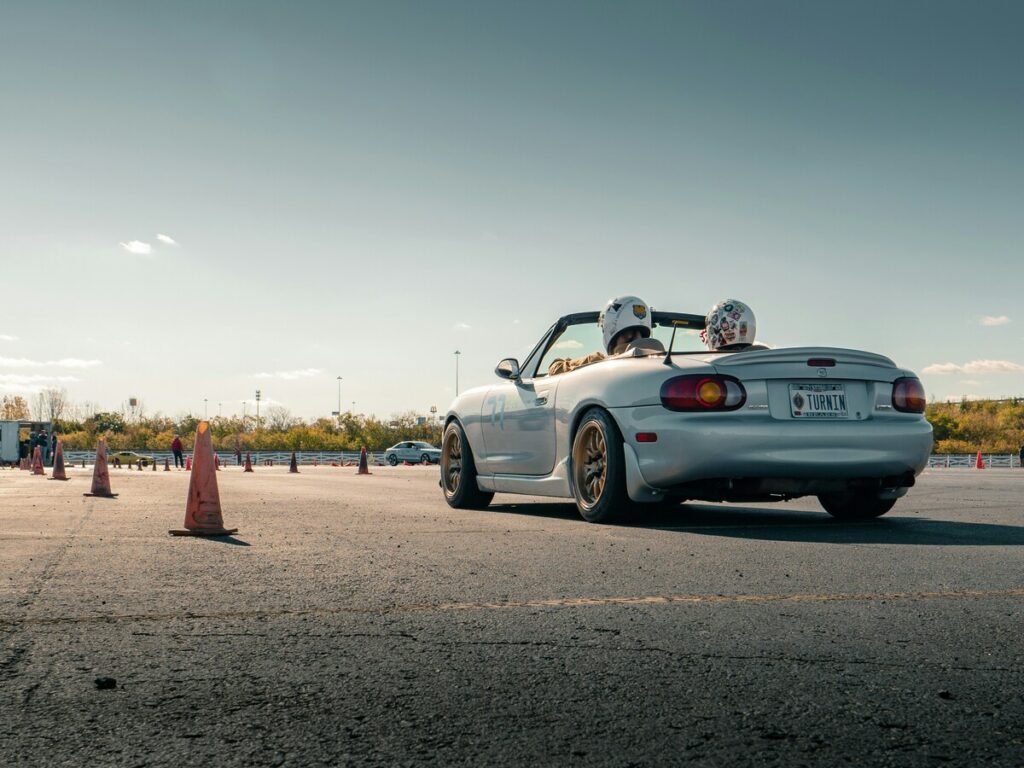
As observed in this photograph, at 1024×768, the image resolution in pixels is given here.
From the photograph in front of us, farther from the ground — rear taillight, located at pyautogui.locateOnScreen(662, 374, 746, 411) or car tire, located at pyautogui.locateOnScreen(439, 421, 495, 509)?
rear taillight, located at pyautogui.locateOnScreen(662, 374, 746, 411)

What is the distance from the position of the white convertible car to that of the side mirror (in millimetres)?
987

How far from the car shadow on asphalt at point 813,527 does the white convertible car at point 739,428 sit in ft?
0.79

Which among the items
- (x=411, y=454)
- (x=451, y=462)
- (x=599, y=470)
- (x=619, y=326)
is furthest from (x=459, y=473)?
(x=411, y=454)

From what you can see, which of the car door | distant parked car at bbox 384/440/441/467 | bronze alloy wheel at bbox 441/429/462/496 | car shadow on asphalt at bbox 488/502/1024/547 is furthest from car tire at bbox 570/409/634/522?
distant parked car at bbox 384/440/441/467

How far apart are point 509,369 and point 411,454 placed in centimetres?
5500

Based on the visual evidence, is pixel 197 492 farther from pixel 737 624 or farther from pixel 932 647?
pixel 932 647

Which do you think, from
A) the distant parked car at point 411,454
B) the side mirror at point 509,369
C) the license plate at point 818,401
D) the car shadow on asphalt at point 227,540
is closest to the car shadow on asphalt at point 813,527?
the license plate at point 818,401

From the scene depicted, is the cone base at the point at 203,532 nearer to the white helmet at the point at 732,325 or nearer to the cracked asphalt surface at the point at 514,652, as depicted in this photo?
the cracked asphalt surface at the point at 514,652

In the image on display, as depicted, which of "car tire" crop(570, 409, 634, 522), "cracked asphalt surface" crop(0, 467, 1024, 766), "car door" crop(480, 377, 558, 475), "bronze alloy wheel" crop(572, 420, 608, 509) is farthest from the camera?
"car door" crop(480, 377, 558, 475)

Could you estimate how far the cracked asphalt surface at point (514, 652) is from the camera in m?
2.18

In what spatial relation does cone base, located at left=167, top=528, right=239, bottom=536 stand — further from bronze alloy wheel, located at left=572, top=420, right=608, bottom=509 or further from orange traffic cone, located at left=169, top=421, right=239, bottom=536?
bronze alloy wheel, located at left=572, top=420, right=608, bottom=509

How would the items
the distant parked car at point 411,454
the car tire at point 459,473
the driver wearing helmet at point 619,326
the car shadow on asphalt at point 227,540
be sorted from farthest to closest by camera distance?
the distant parked car at point 411,454 < the car tire at point 459,473 < the driver wearing helmet at point 619,326 < the car shadow on asphalt at point 227,540

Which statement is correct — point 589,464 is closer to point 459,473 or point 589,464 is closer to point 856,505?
point 856,505

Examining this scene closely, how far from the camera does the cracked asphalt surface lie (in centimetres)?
218
